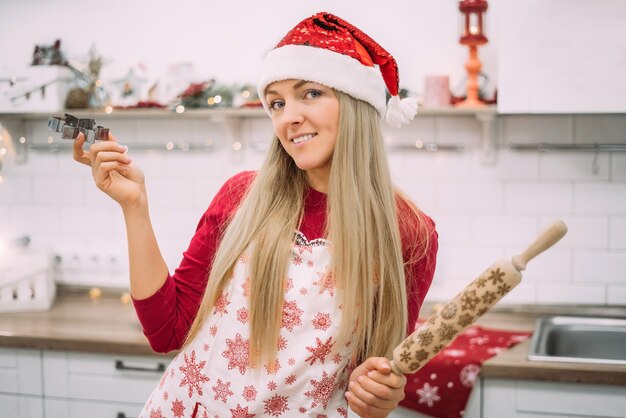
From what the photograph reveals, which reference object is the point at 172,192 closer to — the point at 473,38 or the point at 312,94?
the point at 473,38

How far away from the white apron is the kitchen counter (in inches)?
31.5

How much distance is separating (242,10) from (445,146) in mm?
917

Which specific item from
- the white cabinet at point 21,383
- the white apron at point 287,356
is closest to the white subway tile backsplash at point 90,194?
the white cabinet at point 21,383

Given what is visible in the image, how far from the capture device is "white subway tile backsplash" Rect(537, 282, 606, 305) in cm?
246

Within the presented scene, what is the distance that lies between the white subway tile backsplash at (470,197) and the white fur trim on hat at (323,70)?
1289 mm

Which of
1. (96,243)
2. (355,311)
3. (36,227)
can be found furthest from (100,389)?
(355,311)

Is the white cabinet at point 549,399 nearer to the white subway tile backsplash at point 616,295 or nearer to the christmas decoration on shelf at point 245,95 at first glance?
the white subway tile backsplash at point 616,295

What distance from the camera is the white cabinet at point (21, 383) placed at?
231 cm

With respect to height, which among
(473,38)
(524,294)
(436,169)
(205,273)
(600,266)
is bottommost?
(524,294)

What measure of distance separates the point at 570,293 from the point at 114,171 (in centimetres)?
181

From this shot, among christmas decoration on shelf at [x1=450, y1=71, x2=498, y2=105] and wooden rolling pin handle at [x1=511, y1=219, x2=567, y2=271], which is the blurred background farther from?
wooden rolling pin handle at [x1=511, y1=219, x2=567, y2=271]

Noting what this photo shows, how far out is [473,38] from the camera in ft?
7.61

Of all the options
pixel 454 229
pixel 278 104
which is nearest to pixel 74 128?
pixel 278 104

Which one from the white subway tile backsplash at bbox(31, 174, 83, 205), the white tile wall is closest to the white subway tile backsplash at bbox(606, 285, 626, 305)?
the white tile wall
